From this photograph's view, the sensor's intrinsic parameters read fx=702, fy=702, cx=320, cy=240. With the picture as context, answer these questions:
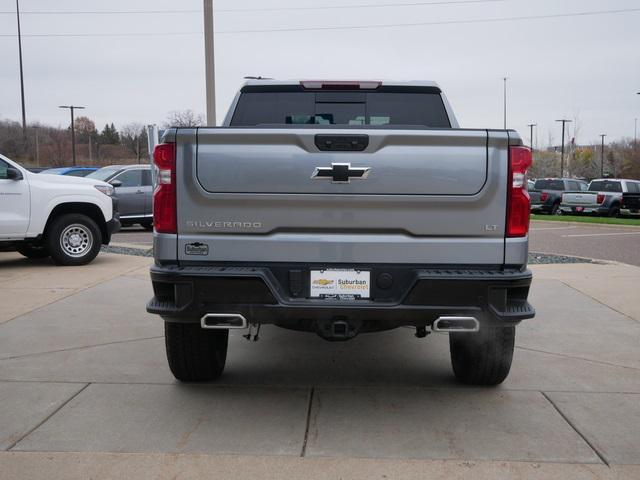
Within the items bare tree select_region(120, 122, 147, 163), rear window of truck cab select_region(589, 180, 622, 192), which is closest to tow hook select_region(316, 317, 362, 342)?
rear window of truck cab select_region(589, 180, 622, 192)

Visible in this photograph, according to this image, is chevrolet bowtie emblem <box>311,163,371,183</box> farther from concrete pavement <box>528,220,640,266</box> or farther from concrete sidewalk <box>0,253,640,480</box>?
concrete pavement <box>528,220,640,266</box>

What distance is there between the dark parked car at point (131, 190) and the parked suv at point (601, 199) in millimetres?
17098

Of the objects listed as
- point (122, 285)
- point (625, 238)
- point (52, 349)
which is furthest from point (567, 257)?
point (52, 349)

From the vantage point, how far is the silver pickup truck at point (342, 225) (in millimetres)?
3914

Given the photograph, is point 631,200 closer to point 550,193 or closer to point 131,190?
point 550,193

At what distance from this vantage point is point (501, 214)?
393cm

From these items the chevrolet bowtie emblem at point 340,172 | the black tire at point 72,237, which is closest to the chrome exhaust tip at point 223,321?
the chevrolet bowtie emblem at point 340,172

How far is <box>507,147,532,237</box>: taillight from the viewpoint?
155 inches

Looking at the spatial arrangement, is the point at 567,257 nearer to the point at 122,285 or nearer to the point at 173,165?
the point at 122,285

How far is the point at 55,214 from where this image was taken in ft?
35.5

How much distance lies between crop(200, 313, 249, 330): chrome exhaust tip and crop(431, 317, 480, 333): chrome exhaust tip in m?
1.10

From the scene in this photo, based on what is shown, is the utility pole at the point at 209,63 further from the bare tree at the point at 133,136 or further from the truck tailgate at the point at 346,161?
the bare tree at the point at 133,136

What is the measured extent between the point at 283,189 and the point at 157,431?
158 cm

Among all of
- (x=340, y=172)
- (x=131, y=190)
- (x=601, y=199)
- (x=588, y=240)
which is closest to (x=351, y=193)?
(x=340, y=172)
